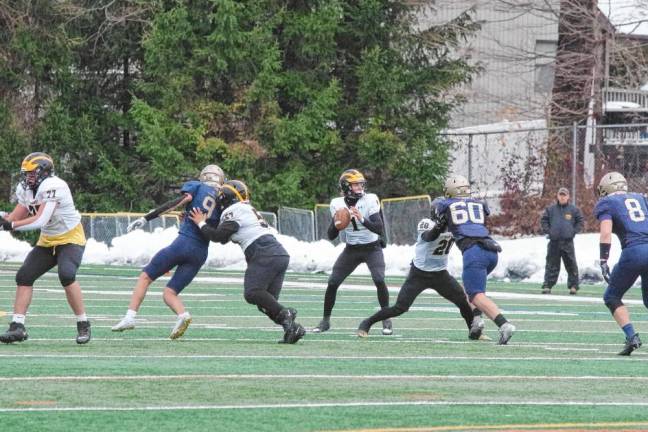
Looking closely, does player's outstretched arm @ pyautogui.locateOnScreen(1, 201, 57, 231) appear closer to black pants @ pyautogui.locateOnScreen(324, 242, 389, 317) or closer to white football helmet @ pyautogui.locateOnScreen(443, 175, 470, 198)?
black pants @ pyautogui.locateOnScreen(324, 242, 389, 317)

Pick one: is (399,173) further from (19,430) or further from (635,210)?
(19,430)

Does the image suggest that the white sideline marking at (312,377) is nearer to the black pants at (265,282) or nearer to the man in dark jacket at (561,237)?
the black pants at (265,282)

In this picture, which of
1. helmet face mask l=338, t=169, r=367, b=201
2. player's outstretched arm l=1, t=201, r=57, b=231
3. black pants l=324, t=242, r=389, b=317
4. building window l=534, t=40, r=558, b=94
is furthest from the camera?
building window l=534, t=40, r=558, b=94

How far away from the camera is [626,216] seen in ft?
43.9

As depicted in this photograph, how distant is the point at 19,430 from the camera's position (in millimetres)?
8023

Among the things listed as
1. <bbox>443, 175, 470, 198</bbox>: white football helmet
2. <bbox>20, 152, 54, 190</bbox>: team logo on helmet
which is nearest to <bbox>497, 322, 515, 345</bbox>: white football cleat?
<bbox>443, 175, 470, 198</bbox>: white football helmet

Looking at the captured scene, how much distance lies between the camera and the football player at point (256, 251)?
13734 millimetres

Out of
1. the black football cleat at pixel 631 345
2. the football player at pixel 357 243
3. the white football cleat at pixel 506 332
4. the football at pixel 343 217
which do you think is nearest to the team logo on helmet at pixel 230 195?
the football at pixel 343 217

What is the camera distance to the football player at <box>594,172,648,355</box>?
13211 mm

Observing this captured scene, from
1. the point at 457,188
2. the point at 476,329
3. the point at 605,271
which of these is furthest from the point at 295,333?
the point at 605,271

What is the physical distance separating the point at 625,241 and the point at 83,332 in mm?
4844

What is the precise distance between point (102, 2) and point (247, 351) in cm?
2952

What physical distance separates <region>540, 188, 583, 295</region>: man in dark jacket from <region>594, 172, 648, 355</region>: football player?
11258 mm

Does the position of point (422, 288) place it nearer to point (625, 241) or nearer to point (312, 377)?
point (625, 241)
